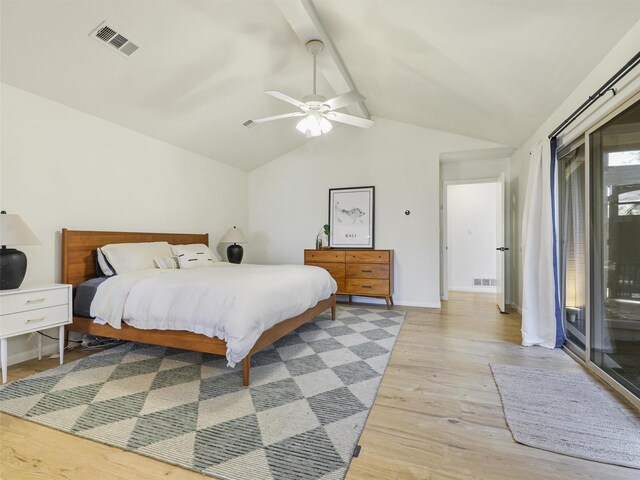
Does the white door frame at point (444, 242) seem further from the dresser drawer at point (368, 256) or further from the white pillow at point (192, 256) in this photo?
the white pillow at point (192, 256)

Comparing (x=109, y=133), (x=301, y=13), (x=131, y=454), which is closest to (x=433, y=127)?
(x=301, y=13)

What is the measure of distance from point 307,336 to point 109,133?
316 centimetres

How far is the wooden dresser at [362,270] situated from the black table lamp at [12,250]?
3.42 meters

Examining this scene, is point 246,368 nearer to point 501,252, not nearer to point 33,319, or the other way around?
point 33,319

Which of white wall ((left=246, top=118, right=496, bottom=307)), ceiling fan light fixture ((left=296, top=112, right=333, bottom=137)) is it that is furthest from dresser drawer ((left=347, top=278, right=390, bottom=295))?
ceiling fan light fixture ((left=296, top=112, right=333, bottom=137))

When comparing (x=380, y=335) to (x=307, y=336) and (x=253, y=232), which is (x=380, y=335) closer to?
(x=307, y=336)

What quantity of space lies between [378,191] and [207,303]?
3566mm

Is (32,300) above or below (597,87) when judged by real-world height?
below

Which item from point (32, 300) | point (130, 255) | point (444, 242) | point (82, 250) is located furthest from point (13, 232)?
point (444, 242)

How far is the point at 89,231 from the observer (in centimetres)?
319

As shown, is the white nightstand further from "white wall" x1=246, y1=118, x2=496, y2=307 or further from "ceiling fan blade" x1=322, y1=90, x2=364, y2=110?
"white wall" x1=246, y1=118, x2=496, y2=307

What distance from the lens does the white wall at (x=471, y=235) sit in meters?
6.28

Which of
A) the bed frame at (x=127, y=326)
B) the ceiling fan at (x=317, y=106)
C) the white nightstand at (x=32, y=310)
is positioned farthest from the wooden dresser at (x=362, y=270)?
the white nightstand at (x=32, y=310)

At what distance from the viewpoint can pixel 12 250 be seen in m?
2.41
